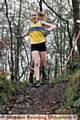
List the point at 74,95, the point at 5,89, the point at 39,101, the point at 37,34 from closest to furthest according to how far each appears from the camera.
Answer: the point at 74,95, the point at 39,101, the point at 5,89, the point at 37,34

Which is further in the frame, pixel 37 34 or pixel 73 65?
pixel 73 65

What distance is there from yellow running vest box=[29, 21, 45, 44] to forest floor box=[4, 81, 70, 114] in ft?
3.83

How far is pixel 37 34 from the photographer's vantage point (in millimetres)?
8805

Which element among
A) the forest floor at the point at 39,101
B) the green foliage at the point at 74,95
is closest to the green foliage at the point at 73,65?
the forest floor at the point at 39,101

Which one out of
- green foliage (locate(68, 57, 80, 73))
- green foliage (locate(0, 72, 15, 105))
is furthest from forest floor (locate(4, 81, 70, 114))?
green foliage (locate(68, 57, 80, 73))

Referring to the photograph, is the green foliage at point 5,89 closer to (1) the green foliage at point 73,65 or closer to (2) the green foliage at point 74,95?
(2) the green foliage at point 74,95

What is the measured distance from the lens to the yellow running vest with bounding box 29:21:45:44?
8.77 metres

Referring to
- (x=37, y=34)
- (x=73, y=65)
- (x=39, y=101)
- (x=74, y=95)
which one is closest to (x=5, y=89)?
(x=39, y=101)

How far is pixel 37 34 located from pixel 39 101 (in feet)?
6.29

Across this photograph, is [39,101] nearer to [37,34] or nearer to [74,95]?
[74,95]

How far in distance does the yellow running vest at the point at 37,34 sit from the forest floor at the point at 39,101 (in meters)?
1.17

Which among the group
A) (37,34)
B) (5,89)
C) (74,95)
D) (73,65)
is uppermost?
(37,34)

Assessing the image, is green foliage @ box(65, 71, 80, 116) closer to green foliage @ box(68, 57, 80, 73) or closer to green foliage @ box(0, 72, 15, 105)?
green foliage @ box(0, 72, 15, 105)

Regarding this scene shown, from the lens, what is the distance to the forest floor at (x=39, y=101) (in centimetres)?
695
